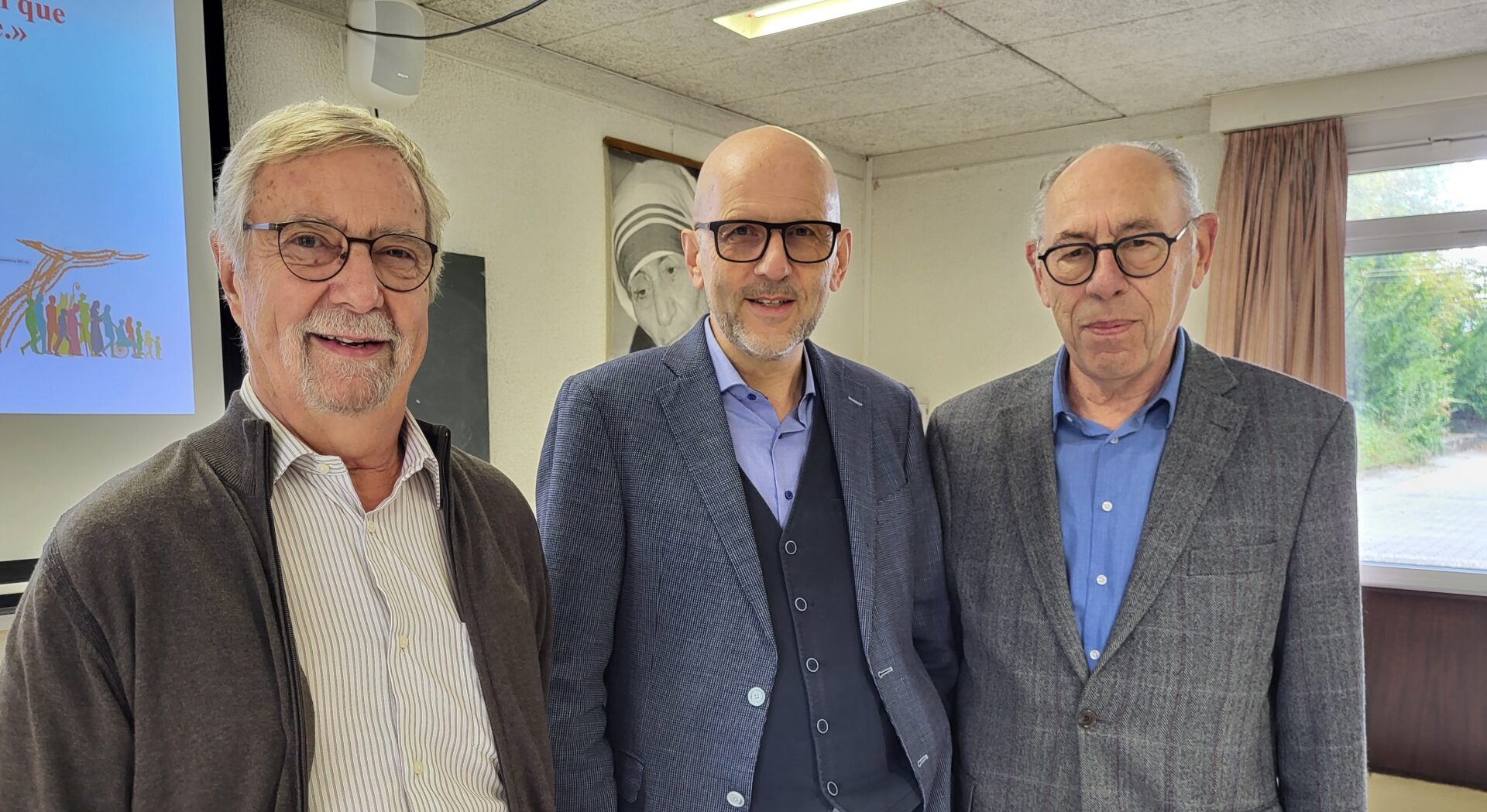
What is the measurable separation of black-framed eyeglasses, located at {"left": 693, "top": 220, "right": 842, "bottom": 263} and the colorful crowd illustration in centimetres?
159

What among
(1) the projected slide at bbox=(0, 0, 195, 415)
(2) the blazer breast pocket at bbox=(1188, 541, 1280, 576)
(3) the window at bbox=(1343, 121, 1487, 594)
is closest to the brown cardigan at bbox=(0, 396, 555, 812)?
(2) the blazer breast pocket at bbox=(1188, 541, 1280, 576)

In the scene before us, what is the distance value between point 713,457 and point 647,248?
8.88 ft

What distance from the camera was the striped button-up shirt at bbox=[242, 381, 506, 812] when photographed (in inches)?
42.7

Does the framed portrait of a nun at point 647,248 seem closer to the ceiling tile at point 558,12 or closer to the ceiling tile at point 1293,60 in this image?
the ceiling tile at point 558,12

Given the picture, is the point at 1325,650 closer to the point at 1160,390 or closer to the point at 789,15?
the point at 1160,390

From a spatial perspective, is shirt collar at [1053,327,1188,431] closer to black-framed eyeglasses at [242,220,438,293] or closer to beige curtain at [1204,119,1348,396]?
black-framed eyeglasses at [242,220,438,293]

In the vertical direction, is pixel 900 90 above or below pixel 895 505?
above

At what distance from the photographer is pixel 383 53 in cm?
279

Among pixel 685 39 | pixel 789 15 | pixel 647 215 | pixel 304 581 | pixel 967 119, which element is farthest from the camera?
pixel 967 119

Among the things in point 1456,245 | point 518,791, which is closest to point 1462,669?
point 1456,245

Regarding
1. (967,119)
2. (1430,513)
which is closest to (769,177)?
(967,119)

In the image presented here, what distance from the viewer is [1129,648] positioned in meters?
1.50

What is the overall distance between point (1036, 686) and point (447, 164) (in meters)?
2.60

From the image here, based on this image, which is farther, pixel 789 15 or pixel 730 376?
pixel 789 15
